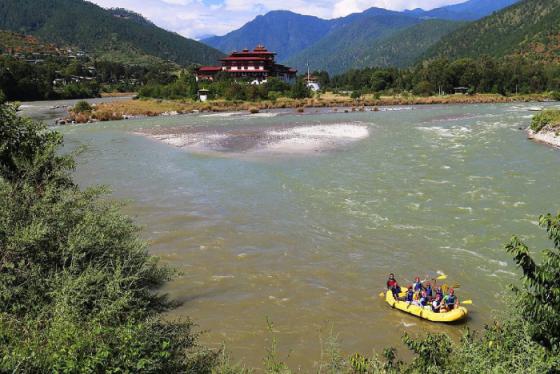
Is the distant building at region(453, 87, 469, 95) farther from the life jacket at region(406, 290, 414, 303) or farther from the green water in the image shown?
the life jacket at region(406, 290, 414, 303)

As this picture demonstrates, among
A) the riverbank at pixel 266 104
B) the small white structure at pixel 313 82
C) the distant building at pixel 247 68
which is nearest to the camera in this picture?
the riverbank at pixel 266 104

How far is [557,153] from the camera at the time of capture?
3503 cm

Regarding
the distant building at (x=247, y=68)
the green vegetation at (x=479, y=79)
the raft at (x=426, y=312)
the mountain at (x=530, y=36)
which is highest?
the mountain at (x=530, y=36)

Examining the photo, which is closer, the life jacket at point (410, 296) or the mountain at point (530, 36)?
the life jacket at point (410, 296)

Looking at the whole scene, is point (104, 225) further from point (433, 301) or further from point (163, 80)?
point (163, 80)

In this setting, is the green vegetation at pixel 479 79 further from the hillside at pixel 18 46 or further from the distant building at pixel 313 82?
the hillside at pixel 18 46

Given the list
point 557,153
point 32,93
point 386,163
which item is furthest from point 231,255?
point 32,93

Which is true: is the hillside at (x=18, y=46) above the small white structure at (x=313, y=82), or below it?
above

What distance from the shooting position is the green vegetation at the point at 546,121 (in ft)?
137

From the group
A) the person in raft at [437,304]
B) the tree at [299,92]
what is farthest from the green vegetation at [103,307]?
the tree at [299,92]

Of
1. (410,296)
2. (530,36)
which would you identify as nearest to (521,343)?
(410,296)

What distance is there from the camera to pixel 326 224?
21.1 meters

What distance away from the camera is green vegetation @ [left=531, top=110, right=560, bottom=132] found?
1646 inches

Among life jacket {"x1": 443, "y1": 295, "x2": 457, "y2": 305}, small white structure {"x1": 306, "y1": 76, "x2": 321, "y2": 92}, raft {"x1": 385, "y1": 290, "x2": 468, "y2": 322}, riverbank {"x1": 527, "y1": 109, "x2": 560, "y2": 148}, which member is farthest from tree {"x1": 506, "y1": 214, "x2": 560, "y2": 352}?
small white structure {"x1": 306, "y1": 76, "x2": 321, "y2": 92}
